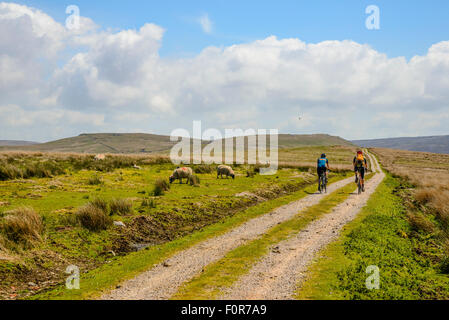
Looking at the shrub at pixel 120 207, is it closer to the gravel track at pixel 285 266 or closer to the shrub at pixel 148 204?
the shrub at pixel 148 204

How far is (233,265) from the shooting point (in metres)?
9.36

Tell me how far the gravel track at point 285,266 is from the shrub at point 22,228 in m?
7.90

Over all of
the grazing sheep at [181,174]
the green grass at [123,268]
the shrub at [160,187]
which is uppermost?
the grazing sheep at [181,174]

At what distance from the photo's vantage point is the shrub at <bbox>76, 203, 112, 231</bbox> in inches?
536

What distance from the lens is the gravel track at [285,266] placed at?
7.38 metres

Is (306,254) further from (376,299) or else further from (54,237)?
(54,237)

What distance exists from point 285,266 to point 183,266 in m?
3.02

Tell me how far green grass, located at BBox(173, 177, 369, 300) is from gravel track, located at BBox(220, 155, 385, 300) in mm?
265

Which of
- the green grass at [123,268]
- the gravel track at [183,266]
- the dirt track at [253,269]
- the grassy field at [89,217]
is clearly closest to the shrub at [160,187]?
the grassy field at [89,217]

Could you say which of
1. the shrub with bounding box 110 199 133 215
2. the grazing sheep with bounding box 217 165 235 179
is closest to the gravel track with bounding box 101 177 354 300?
Answer: the shrub with bounding box 110 199 133 215

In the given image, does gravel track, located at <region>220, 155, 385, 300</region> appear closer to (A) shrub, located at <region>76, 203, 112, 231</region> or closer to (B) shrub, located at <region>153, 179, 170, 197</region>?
(A) shrub, located at <region>76, 203, 112, 231</region>

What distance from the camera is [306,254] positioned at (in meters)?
10.3
